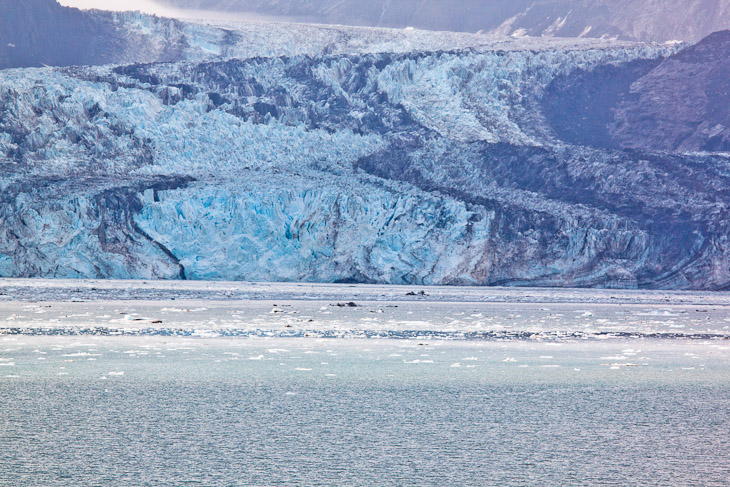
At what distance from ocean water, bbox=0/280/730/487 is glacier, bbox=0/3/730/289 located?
13.7 meters

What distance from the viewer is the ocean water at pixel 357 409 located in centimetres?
265

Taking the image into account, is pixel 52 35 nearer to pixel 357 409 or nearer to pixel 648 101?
pixel 648 101

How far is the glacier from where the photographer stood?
2133cm

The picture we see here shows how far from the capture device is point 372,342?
706cm

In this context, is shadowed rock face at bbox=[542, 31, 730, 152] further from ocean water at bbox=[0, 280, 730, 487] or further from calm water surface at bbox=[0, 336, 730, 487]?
calm water surface at bbox=[0, 336, 730, 487]

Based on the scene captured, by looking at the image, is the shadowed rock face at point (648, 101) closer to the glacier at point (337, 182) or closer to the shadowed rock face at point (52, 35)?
the glacier at point (337, 182)

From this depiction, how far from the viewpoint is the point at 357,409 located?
371 cm

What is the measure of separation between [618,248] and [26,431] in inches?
824

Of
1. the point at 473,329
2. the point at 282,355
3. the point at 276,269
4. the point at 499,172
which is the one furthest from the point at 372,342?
A: the point at 499,172

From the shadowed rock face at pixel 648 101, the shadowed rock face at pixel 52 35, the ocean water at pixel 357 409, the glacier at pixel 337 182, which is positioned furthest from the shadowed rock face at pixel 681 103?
the ocean water at pixel 357 409

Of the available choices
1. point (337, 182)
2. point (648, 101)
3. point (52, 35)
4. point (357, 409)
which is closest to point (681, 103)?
point (648, 101)

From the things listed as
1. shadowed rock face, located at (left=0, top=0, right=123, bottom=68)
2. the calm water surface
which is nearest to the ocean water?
the calm water surface

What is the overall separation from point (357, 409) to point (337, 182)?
1957cm

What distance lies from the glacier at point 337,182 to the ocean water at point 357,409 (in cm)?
1372
